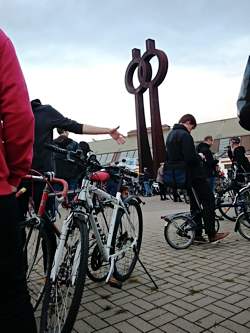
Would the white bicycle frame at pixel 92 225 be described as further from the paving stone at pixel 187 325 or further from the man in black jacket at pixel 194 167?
the man in black jacket at pixel 194 167

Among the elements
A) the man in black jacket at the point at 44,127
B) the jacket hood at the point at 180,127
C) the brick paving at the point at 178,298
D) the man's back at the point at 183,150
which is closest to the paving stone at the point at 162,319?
the brick paving at the point at 178,298

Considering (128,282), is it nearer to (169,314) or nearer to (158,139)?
(169,314)

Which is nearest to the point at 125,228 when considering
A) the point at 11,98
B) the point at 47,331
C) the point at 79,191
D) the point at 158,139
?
the point at 79,191

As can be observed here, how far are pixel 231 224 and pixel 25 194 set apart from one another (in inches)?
185

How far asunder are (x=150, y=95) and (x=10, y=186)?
827 inches

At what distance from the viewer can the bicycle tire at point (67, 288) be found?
2293 mm

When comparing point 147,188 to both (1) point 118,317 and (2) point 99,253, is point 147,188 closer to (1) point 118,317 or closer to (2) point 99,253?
(2) point 99,253

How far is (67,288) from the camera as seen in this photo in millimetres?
2459

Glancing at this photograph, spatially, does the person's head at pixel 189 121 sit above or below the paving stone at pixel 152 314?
above

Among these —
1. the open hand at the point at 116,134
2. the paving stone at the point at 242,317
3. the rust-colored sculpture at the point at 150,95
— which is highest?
the rust-colored sculpture at the point at 150,95

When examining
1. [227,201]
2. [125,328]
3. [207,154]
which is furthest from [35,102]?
[207,154]

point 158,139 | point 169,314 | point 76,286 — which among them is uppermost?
point 158,139

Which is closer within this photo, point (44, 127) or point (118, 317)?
A: point (118, 317)

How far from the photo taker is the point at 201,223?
536 cm
